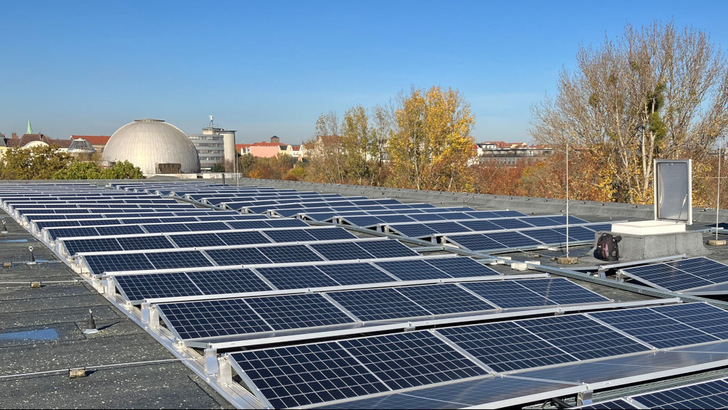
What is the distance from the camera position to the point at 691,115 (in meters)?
54.8

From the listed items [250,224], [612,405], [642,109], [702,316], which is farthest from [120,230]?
[642,109]

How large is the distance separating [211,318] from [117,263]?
208 inches

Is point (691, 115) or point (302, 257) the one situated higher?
point (691, 115)

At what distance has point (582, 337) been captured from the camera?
8.41 m

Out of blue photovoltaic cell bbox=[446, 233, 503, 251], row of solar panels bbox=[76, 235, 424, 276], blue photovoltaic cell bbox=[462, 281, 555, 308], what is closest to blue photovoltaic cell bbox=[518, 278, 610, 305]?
blue photovoltaic cell bbox=[462, 281, 555, 308]

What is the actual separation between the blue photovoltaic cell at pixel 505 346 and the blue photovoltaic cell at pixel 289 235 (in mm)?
10448

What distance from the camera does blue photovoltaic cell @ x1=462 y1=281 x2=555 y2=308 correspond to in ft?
35.0

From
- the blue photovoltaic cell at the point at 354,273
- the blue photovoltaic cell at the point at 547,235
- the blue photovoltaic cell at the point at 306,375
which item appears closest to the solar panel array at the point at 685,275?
the blue photovoltaic cell at the point at 547,235

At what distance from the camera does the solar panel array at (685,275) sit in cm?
1336

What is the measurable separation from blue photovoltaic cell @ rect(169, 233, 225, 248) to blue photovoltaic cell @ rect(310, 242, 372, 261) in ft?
9.69

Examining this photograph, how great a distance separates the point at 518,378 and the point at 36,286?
1133 centimetres

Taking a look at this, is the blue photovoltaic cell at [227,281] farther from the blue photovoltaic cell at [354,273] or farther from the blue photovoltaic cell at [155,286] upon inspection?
the blue photovoltaic cell at [354,273]

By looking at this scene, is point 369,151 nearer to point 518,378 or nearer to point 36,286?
point 36,286

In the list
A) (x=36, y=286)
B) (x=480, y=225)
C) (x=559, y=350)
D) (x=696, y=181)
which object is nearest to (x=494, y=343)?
(x=559, y=350)
